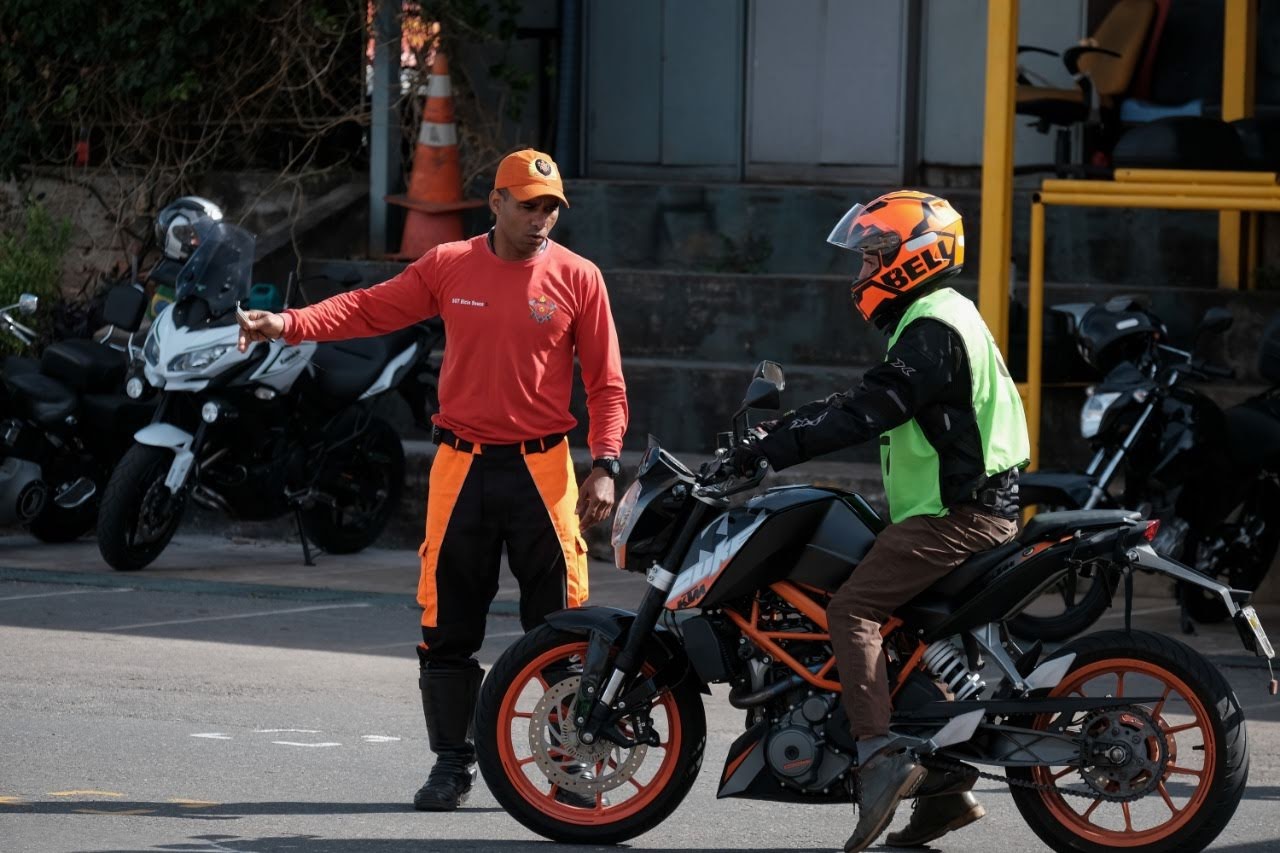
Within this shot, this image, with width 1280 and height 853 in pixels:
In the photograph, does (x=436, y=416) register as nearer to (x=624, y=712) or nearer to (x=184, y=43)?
(x=624, y=712)

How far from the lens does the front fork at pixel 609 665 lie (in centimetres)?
594

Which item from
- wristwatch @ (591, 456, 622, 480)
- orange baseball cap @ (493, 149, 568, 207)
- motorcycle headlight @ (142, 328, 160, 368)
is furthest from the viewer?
motorcycle headlight @ (142, 328, 160, 368)

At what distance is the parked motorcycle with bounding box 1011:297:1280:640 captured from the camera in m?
9.42

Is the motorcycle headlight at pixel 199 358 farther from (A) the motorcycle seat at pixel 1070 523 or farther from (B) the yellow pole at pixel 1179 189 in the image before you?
(A) the motorcycle seat at pixel 1070 523

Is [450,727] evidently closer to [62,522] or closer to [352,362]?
[352,362]

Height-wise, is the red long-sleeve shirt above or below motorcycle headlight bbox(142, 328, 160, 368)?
above

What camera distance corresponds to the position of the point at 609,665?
6.01 meters

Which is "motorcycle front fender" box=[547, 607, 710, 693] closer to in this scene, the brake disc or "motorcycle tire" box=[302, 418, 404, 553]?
the brake disc

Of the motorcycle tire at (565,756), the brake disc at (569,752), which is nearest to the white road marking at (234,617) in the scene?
the motorcycle tire at (565,756)

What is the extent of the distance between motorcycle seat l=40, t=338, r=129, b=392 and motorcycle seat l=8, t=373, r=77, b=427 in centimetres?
10

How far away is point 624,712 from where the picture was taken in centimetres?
602

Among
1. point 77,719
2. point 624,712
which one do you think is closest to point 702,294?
point 77,719

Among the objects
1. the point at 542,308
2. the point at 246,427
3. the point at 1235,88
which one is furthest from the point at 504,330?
the point at 1235,88

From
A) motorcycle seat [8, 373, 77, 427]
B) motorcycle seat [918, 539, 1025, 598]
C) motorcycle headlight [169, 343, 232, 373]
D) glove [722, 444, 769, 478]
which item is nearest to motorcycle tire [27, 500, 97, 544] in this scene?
motorcycle seat [8, 373, 77, 427]
